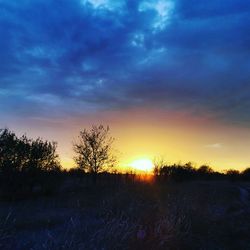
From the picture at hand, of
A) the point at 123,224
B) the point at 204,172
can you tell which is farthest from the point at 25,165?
the point at 204,172

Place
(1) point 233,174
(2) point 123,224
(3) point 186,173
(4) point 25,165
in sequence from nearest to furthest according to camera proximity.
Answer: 1. (2) point 123,224
2. (4) point 25,165
3. (3) point 186,173
4. (1) point 233,174

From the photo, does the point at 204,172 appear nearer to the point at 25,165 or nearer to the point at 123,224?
the point at 25,165

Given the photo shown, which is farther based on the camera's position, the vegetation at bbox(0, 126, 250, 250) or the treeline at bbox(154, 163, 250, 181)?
the treeline at bbox(154, 163, 250, 181)

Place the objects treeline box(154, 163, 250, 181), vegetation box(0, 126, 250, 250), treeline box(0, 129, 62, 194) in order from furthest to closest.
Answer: treeline box(154, 163, 250, 181) < treeline box(0, 129, 62, 194) < vegetation box(0, 126, 250, 250)

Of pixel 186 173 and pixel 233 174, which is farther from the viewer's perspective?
pixel 233 174

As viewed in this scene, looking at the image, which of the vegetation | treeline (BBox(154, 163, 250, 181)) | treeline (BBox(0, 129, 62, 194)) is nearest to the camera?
the vegetation

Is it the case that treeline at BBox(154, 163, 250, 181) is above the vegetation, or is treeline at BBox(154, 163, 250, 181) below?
above

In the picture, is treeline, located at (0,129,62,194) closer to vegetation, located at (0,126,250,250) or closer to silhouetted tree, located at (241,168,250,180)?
vegetation, located at (0,126,250,250)

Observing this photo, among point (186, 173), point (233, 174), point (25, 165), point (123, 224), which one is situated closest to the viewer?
point (123, 224)

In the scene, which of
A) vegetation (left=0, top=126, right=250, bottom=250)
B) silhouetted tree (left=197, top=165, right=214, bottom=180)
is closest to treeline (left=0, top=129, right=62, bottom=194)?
vegetation (left=0, top=126, right=250, bottom=250)

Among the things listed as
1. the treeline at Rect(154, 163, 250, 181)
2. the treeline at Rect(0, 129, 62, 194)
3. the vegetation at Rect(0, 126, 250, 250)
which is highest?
the treeline at Rect(154, 163, 250, 181)

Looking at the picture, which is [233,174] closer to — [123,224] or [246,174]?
[246,174]

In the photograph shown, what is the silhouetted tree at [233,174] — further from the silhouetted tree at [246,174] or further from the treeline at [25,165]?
the treeline at [25,165]

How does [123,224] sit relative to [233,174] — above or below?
below
